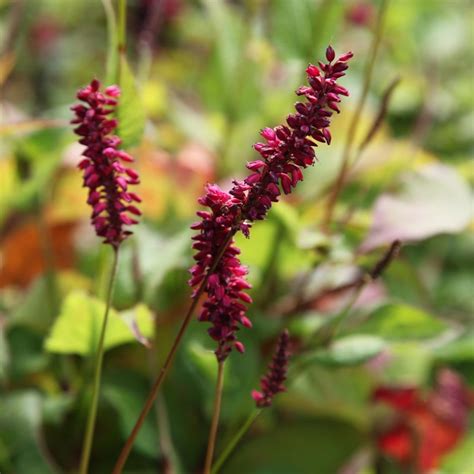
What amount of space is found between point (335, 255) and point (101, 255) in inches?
6.0

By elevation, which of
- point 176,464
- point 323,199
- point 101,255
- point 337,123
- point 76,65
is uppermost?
point 76,65

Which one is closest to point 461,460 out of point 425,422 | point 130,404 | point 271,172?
point 425,422

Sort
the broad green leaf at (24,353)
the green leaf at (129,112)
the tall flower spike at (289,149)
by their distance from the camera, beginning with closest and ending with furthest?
the tall flower spike at (289,149) < the green leaf at (129,112) < the broad green leaf at (24,353)

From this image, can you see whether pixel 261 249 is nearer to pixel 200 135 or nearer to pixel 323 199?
pixel 323 199

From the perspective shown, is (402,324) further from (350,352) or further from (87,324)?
(87,324)

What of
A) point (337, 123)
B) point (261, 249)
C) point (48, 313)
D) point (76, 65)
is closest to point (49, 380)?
point (48, 313)

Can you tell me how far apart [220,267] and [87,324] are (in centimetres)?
14

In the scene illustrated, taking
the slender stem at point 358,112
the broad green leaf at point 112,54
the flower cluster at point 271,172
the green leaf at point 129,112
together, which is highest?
the slender stem at point 358,112

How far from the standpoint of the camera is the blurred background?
0.46 meters

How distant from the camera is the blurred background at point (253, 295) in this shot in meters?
0.46

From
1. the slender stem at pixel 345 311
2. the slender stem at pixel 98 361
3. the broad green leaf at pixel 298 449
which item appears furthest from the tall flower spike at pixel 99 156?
the broad green leaf at pixel 298 449

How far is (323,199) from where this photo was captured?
2.15ft

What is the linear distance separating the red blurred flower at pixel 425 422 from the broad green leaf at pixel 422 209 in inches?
5.3

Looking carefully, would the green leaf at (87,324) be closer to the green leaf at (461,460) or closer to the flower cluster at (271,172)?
the flower cluster at (271,172)
